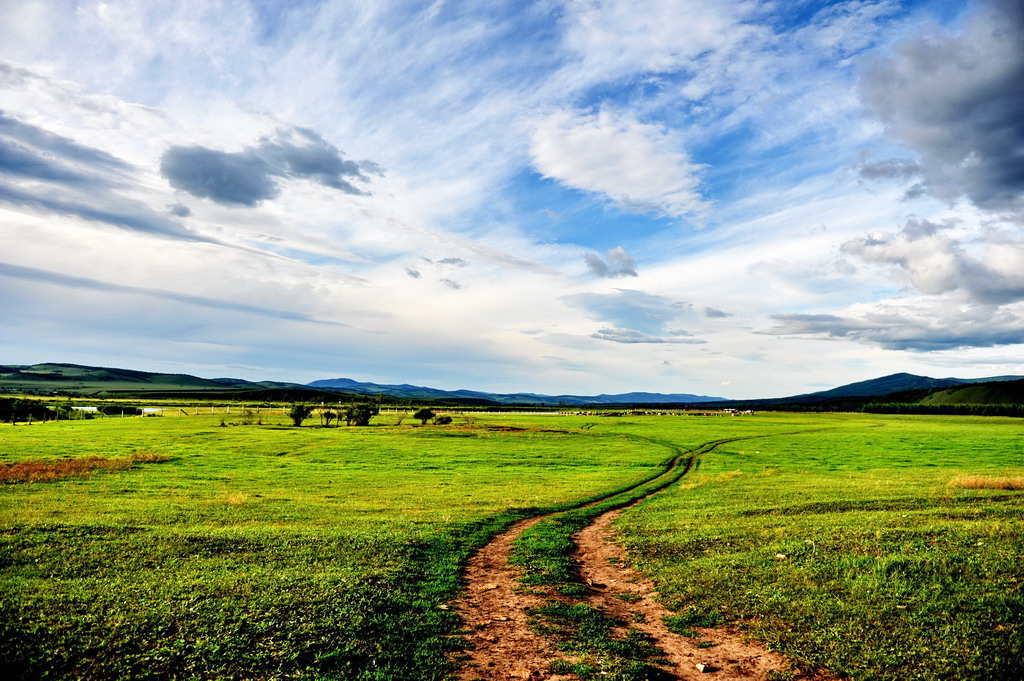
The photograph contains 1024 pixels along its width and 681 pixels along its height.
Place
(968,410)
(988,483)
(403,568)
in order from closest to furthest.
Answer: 1. (403,568)
2. (988,483)
3. (968,410)

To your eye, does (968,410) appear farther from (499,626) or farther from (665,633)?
(499,626)

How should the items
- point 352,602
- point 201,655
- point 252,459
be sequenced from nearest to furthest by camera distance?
point 201,655
point 352,602
point 252,459

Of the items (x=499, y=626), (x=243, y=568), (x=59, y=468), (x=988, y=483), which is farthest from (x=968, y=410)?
(x=59, y=468)

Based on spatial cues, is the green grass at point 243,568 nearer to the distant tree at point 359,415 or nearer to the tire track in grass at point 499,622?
the tire track in grass at point 499,622

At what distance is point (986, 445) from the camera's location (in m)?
62.7

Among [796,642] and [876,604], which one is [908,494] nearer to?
[876,604]

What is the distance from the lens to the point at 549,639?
1275cm

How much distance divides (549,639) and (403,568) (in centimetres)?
614

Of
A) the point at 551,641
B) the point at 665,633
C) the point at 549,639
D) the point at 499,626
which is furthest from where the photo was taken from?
the point at 499,626

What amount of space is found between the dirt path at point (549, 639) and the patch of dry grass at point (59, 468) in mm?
31179

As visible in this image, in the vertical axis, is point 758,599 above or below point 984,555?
below

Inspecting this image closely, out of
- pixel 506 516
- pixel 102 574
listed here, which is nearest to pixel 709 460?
Result: pixel 506 516

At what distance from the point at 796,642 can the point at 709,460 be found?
144 ft

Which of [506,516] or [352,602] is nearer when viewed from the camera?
[352,602]
